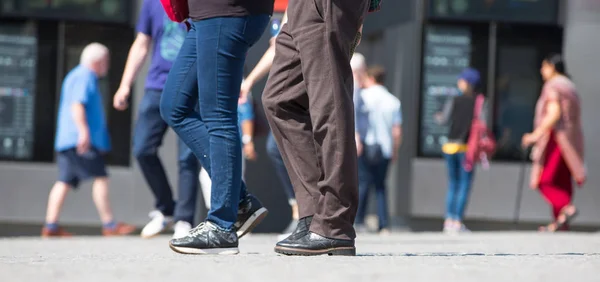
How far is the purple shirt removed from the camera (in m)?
7.75

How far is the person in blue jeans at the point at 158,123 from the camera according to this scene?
25.5 feet

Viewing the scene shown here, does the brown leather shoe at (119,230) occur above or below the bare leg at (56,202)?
below

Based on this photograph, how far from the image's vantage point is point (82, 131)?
9.99m

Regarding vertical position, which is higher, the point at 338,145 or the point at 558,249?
the point at 338,145

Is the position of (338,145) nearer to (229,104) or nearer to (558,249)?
(229,104)

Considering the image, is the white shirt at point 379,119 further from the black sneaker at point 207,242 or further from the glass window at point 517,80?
the black sneaker at point 207,242

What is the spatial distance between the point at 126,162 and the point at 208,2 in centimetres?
886

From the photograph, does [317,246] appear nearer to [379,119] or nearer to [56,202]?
[56,202]

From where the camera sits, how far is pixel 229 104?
5.45 meters

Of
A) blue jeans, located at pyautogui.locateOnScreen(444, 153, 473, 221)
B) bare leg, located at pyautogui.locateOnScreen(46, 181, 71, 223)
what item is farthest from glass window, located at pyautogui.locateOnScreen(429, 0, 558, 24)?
bare leg, located at pyautogui.locateOnScreen(46, 181, 71, 223)

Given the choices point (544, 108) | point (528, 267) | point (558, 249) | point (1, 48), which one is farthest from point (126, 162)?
point (528, 267)

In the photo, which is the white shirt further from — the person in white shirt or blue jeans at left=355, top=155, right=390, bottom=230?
blue jeans at left=355, top=155, right=390, bottom=230

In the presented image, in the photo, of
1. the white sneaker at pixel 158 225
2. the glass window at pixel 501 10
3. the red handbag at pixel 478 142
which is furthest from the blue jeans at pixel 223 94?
the glass window at pixel 501 10

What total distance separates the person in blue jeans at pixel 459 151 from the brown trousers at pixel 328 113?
22.2 ft
